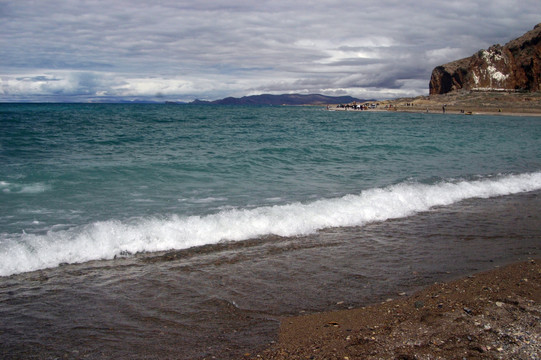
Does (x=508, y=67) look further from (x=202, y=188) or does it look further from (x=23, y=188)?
(x=23, y=188)

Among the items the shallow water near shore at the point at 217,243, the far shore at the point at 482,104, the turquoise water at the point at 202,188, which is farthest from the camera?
the far shore at the point at 482,104

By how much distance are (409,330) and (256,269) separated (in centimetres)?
257

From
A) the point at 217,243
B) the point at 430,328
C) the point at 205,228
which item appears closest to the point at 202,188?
the point at 205,228

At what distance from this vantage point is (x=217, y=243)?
767 centimetres

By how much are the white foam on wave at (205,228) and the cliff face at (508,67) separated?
10556cm

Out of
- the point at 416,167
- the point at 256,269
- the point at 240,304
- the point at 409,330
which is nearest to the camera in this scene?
the point at 409,330

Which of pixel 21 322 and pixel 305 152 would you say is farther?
pixel 305 152

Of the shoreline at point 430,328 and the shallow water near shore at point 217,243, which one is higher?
the shallow water near shore at point 217,243

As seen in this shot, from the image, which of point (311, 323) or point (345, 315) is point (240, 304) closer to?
point (311, 323)

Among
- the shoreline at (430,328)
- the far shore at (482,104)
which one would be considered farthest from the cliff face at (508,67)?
the shoreline at (430,328)

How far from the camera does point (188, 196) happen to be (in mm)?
11125

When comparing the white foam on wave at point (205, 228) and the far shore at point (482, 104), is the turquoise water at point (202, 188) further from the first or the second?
the far shore at point (482, 104)

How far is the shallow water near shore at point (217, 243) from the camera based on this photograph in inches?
179

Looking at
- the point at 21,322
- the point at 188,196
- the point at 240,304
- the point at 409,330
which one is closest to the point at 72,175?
the point at 188,196
